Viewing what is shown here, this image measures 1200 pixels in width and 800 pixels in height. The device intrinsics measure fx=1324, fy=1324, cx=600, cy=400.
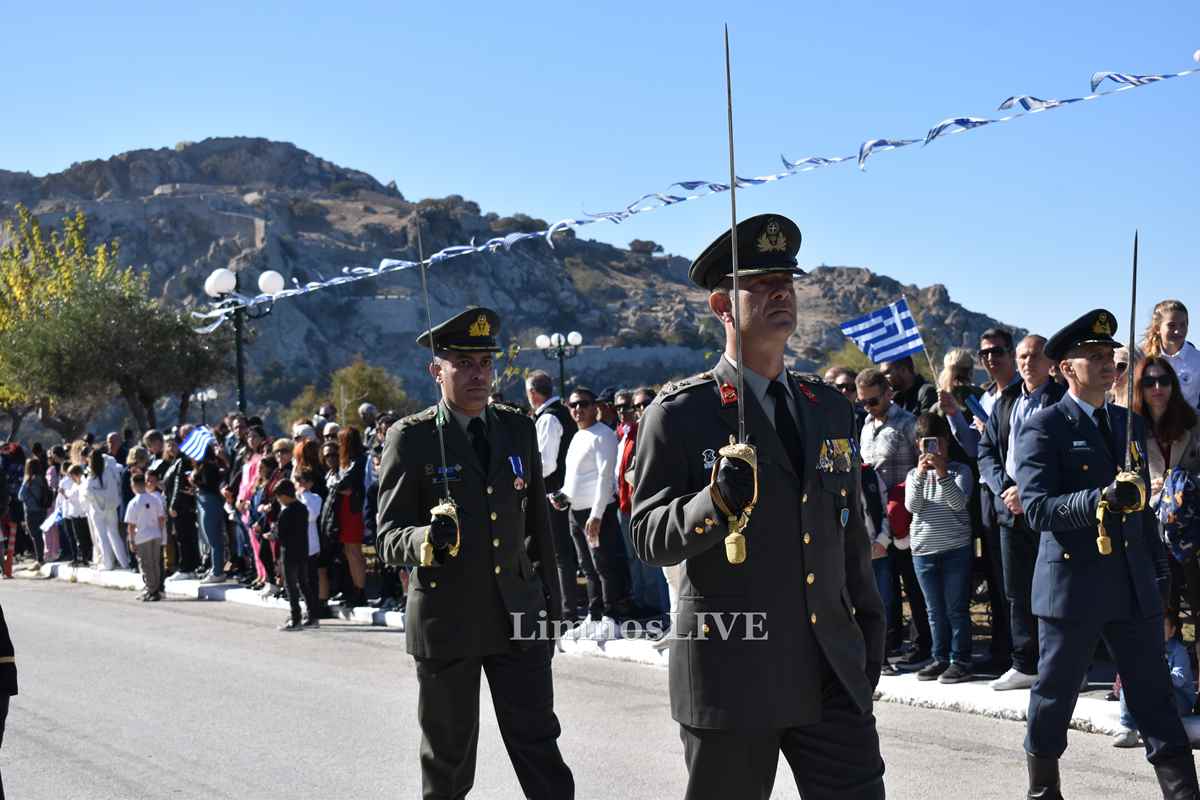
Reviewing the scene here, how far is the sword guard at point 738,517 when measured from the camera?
3.28m

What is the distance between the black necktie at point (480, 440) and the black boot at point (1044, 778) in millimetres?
2421

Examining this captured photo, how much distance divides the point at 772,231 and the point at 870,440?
5607 mm

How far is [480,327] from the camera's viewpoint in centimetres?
531

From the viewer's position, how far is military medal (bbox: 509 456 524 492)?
525cm

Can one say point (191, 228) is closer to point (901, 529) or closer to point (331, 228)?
point (331, 228)

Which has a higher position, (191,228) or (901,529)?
(191,228)

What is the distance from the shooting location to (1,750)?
7504 millimetres

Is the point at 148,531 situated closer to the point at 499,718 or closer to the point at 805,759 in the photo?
the point at 499,718

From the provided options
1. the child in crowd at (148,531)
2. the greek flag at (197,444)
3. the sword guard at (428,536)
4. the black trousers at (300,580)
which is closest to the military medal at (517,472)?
the sword guard at (428,536)

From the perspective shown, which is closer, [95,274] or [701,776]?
[701,776]

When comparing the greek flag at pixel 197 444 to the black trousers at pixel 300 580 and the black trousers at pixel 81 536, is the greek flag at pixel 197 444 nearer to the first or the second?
the black trousers at pixel 300 580

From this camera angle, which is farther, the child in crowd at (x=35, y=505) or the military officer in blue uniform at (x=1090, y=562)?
the child in crowd at (x=35, y=505)

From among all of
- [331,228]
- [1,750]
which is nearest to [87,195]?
[331,228]

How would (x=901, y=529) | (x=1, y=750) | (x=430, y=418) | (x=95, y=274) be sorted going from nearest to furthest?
1. (x=430, y=418)
2. (x=1, y=750)
3. (x=901, y=529)
4. (x=95, y=274)
